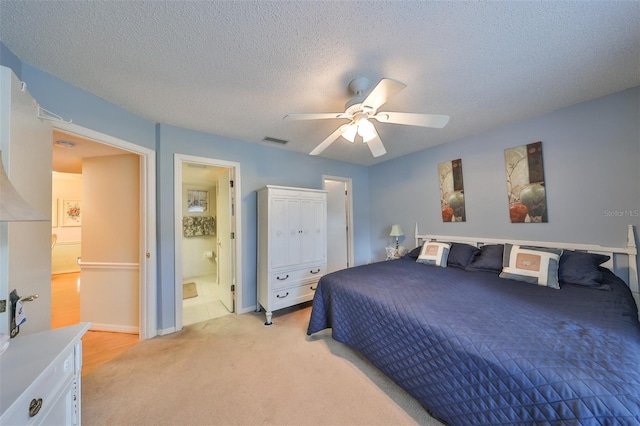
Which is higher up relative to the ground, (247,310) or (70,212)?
(70,212)

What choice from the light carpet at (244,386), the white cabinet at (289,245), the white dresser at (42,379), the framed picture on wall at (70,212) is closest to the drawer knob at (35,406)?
the white dresser at (42,379)

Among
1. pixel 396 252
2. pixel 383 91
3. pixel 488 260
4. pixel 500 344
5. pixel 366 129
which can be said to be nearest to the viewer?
pixel 500 344

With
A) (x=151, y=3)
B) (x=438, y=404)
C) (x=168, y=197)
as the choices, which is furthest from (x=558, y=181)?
(x=168, y=197)

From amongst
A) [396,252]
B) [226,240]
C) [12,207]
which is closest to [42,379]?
[12,207]

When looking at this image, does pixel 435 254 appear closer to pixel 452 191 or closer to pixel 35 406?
pixel 452 191

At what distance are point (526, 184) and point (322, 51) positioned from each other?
2.71 m

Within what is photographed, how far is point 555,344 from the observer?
107cm

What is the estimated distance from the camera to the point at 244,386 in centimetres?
166

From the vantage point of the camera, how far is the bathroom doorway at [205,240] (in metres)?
2.62

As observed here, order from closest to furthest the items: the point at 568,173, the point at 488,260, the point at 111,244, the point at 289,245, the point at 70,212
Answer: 1. the point at 568,173
2. the point at 488,260
3. the point at 111,244
4. the point at 289,245
5. the point at 70,212

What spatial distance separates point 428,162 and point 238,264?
322 cm

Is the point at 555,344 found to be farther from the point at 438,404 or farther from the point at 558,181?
the point at 558,181

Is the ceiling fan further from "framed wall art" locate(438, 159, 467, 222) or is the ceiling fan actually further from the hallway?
the hallway

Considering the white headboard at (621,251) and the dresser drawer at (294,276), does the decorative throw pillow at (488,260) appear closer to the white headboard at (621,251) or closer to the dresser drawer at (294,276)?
the white headboard at (621,251)
